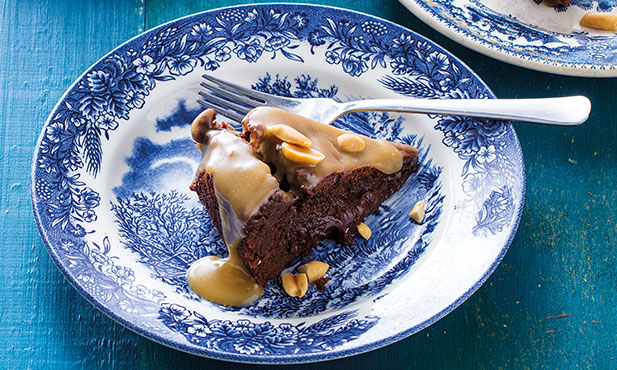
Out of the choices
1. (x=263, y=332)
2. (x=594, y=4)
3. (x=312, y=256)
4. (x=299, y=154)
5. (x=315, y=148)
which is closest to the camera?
(x=263, y=332)

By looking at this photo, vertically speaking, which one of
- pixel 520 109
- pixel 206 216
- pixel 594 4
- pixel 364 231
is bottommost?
pixel 206 216

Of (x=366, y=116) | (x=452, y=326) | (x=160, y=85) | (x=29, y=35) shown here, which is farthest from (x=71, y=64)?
(x=452, y=326)

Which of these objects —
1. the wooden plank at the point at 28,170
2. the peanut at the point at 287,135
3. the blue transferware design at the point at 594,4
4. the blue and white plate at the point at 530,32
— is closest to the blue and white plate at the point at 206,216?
the blue and white plate at the point at 530,32

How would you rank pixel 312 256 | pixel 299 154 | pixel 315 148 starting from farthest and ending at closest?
pixel 312 256
pixel 315 148
pixel 299 154

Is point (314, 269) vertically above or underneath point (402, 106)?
underneath

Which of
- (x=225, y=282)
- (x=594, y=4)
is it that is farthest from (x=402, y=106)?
(x=594, y=4)

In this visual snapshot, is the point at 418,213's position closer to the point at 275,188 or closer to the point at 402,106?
the point at 402,106

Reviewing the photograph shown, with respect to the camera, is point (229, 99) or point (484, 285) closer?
point (484, 285)

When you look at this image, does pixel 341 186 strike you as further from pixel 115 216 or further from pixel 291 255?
pixel 115 216
